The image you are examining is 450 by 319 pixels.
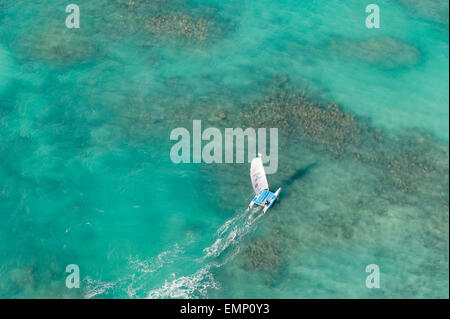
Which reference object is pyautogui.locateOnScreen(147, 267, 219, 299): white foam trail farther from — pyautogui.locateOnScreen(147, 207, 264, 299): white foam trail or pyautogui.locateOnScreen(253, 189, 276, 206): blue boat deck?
pyautogui.locateOnScreen(253, 189, 276, 206): blue boat deck

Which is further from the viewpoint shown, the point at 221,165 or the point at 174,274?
the point at 221,165

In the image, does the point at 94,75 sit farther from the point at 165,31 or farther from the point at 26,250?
the point at 26,250

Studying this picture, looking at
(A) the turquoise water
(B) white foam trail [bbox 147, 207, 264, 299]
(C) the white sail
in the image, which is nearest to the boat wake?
(B) white foam trail [bbox 147, 207, 264, 299]

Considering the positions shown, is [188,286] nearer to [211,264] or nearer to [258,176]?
[211,264]

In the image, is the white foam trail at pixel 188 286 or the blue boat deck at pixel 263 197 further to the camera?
the blue boat deck at pixel 263 197

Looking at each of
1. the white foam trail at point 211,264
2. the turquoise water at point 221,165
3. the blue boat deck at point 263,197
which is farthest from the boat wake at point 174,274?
the blue boat deck at point 263,197

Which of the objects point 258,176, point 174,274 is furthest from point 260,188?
point 174,274

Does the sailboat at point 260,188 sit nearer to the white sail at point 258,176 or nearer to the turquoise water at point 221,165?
the white sail at point 258,176

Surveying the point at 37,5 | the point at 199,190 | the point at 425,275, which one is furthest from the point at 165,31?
the point at 425,275

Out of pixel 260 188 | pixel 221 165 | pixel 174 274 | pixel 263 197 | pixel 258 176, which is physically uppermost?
pixel 221 165
